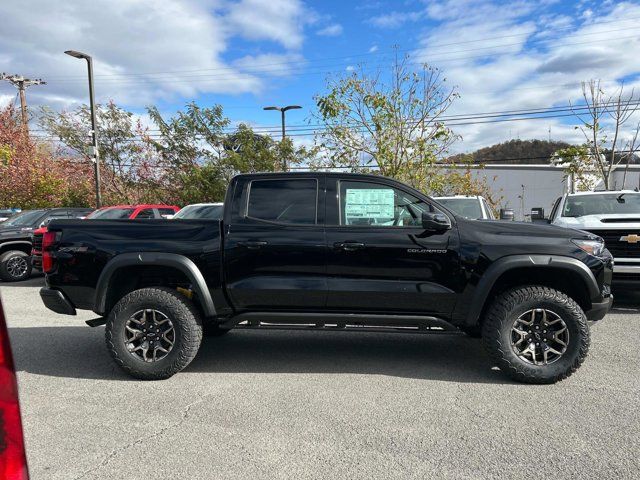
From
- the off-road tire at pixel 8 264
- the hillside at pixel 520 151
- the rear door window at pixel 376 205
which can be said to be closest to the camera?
the rear door window at pixel 376 205

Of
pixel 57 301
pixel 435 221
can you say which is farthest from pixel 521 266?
pixel 57 301

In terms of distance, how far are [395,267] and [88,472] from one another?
2.80m

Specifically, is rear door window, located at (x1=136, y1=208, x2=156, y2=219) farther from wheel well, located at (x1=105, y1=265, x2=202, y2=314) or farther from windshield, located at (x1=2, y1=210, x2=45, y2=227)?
wheel well, located at (x1=105, y1=265, x2=202, y2=314)

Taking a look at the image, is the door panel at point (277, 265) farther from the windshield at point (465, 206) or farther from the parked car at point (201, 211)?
the parked car at point (201, 211)

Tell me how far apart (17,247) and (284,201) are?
911 cm

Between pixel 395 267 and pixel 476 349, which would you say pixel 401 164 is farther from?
pixel 395 267

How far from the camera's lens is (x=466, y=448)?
3082 mm

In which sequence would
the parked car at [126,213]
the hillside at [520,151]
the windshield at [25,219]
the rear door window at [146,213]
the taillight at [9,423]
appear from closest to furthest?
the taillight at [9,423], the windshield at [25,219], the parked car at [126,213], the rear door window at [146,213], the hillside at [520,151]

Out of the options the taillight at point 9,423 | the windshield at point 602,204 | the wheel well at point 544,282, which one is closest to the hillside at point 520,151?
the windshield at point 602,204

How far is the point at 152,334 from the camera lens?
14.4ft

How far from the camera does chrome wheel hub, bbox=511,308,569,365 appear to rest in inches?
165

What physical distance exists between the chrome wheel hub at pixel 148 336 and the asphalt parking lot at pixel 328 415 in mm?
281

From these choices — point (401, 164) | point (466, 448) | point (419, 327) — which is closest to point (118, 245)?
point (419, 327)

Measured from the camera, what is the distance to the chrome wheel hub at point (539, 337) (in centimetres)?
420
